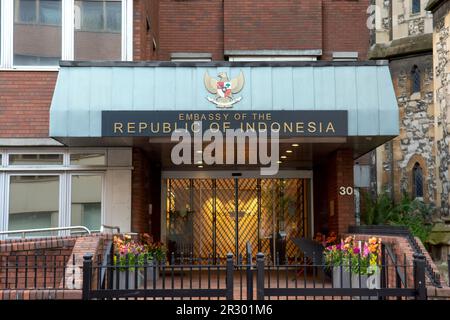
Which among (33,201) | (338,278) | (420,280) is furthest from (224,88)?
(420,280)

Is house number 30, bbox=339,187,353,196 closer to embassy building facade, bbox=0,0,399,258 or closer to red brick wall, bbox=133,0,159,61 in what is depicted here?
embassy building facade, bbox=0,0,399,258

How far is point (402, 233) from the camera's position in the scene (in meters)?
13.6

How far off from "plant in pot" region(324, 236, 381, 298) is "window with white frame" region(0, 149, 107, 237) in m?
5.41

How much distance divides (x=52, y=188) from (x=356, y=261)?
708 centimetres

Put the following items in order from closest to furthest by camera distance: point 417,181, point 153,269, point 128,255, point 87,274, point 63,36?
point 87,274 < point 153,269 < point 128,255 < point 63,36 < point 417,181

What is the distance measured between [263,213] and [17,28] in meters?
8.83

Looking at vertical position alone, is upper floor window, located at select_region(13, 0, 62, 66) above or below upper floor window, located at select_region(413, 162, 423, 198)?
above

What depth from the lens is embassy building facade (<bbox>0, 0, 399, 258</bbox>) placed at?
14125 mm

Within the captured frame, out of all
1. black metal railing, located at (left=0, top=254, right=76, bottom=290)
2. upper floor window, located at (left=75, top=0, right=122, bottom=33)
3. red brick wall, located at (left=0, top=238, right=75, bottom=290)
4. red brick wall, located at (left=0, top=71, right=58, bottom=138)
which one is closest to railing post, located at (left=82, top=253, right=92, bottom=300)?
black metal railing, located at (left=0, top=254, right=76, bottom=290)

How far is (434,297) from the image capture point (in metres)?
10.8

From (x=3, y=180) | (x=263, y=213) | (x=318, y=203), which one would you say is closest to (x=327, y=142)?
(x=318, y=203)

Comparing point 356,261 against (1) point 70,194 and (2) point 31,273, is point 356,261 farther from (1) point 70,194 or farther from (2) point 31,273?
(1) point 70,194

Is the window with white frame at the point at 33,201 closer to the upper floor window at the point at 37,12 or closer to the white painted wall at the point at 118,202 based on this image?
the white painted wall at the point at 118,202

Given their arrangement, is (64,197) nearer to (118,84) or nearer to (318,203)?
(118,84)
